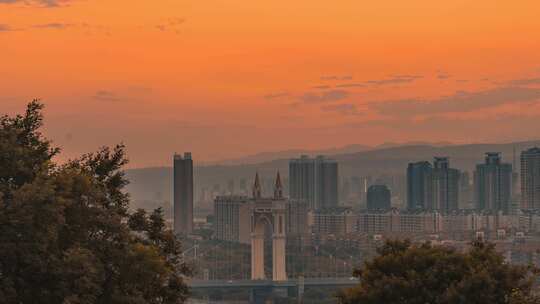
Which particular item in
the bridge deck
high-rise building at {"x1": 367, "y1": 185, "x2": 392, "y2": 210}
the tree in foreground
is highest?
high-rise building at {"x1": 367, "y1": 185, "x2": 392, "y2": 210}

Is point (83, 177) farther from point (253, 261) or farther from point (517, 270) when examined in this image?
point (253, 261)

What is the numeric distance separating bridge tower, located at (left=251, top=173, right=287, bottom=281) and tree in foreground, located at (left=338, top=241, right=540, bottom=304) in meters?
85.3

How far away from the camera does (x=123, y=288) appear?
1525 cm

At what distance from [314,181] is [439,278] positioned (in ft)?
550

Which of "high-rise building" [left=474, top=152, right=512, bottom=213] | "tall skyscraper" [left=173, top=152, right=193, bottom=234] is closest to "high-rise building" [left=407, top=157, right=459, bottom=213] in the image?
"high-rise building" [left=474, top=152, right=512, bottom=213]

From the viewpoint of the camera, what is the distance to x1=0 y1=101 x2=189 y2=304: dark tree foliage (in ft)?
45.7

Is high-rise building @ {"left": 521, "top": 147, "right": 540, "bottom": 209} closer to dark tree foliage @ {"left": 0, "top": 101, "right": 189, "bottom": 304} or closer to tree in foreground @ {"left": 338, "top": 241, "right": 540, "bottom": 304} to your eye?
tree in foreground @ {"left": 338, "top": 241, "right": 540, "bottom": 304}

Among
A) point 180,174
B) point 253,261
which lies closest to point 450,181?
point 180,174

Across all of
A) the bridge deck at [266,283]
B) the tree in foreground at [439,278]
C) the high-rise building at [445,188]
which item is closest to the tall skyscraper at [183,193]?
the high-rise building at [445,188]

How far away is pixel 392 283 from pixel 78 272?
4967 mm

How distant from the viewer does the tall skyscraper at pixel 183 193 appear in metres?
152

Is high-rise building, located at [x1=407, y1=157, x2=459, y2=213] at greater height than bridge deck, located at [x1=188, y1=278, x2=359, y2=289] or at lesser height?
greater

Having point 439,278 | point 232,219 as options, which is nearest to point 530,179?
point 232,219

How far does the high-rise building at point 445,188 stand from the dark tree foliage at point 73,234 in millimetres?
163911
